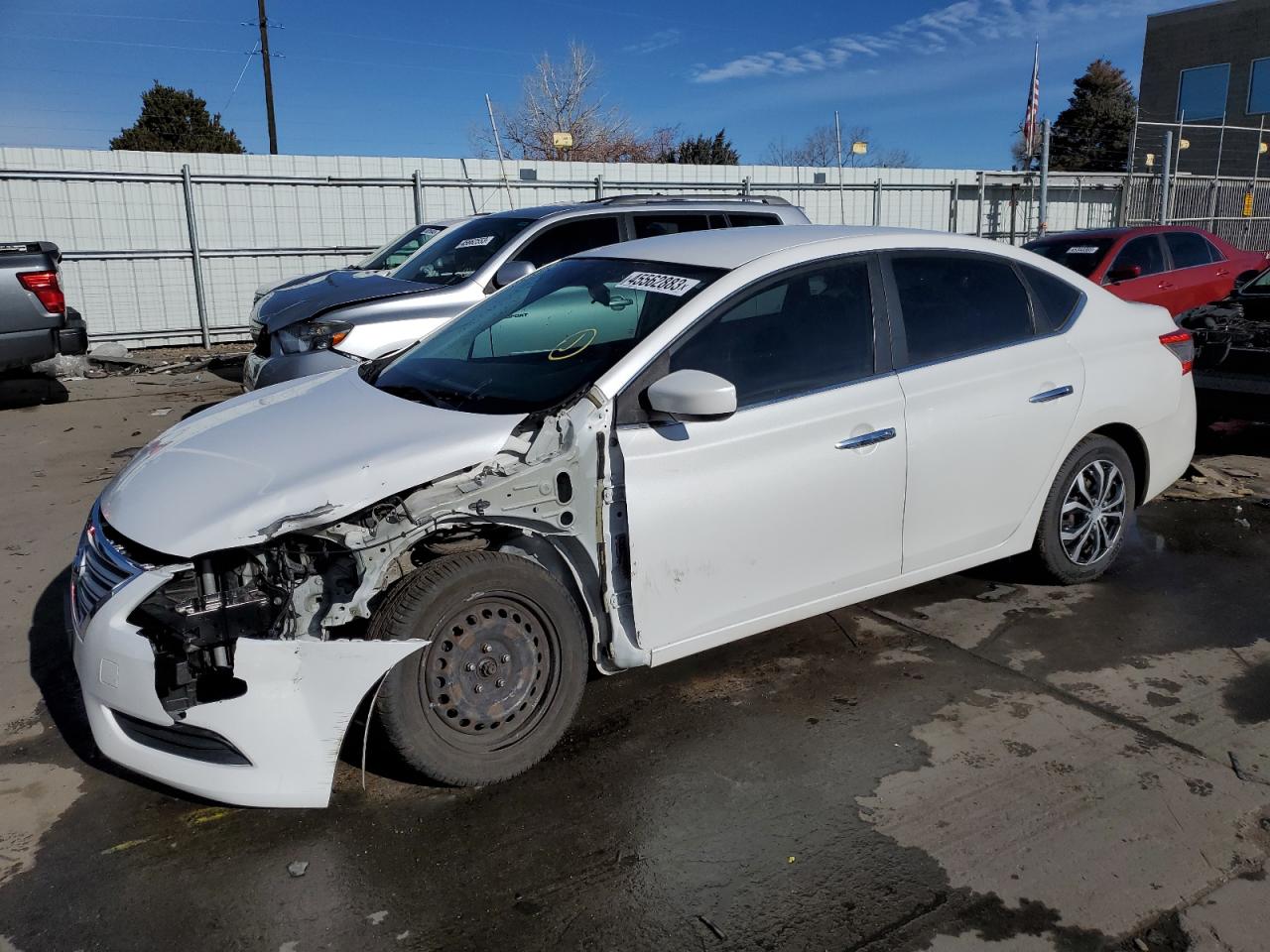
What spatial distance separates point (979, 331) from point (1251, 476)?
3952mm

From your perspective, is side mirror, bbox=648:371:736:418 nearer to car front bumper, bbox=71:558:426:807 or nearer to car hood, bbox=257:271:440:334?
car front bumper, bbox=71:558:426:807

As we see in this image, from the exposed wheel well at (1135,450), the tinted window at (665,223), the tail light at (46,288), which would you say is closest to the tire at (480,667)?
the exposed wheel well at (1135,450)

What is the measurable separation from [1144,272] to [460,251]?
25.6 ft

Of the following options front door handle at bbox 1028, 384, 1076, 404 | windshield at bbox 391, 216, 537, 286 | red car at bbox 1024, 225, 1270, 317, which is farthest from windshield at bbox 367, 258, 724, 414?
red car at bbox 1024, 225, 1270, 317

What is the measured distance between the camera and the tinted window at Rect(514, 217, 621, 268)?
25.4ft

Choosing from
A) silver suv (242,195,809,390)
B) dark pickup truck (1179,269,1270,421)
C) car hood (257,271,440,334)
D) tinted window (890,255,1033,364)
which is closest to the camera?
tinted window (890,255,1033,364)

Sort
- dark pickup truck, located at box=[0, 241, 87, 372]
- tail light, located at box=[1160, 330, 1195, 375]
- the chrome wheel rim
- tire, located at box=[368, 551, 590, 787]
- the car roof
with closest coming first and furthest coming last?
tire, located at box=[368, 551, 590, 787], the car roof, the chrome wheel rim, tail light, located at box=[1160, 330, 1195, 375], dark pickup truck, located at box=[0, 241, 87, 372]

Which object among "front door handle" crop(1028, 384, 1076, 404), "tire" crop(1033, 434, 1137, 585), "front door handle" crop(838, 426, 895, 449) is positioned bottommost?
"tire" crop(1033, 434, 1137, 585)

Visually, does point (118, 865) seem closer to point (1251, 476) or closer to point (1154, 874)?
point (1154, 874)

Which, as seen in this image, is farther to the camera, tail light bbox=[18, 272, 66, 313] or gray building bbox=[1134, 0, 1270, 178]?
gray building bbox=[1134, 0, 1270, 178]

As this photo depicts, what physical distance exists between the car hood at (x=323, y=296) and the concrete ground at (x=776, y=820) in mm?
3501

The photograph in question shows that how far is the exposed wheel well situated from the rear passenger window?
576 mm

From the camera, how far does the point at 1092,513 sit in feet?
15.3

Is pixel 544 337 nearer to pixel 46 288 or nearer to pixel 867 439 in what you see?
pixel 867 439
